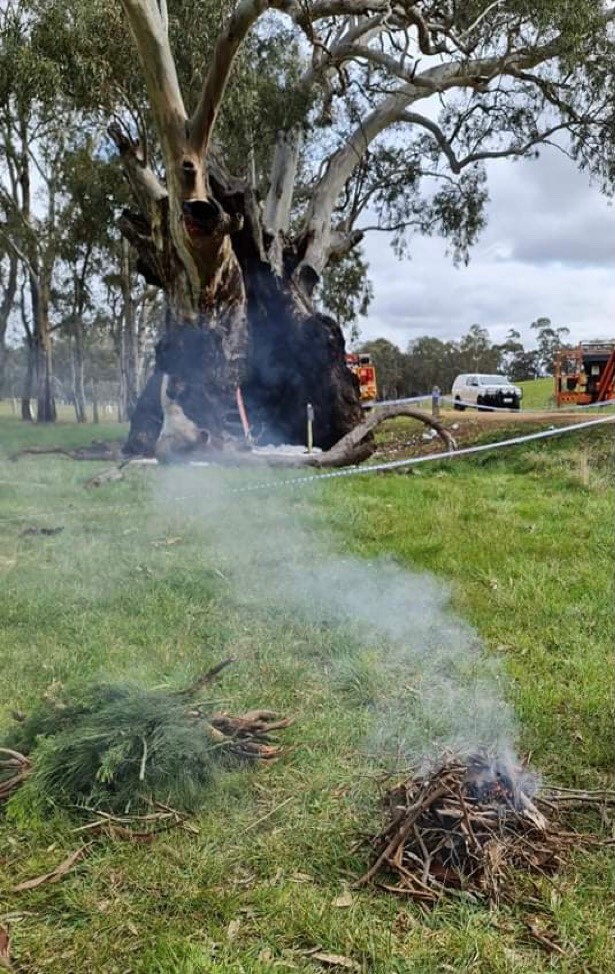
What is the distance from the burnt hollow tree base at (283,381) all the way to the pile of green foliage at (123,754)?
911cm

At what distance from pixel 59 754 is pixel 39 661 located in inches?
42.8

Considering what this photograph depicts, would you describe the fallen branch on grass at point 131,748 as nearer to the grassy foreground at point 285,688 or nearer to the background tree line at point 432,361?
the grassy foreground at point 285,688

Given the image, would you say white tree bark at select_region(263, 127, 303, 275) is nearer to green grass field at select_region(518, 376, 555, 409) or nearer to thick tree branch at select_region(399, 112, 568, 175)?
thick tree branch at select_region(399, 112, 568, 175)

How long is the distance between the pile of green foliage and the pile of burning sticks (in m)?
0.62

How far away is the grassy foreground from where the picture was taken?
1.75 meters

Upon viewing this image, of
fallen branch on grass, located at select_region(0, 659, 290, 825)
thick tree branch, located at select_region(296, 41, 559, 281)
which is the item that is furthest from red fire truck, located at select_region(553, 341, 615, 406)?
fallen branch on grass, located at select_region(0, 659, 290, 825)

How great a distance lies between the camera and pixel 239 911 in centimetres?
184

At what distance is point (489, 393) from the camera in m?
19.5


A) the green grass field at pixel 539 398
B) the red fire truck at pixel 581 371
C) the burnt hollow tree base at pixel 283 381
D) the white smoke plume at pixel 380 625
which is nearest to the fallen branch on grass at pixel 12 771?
the white smoke plume at pixel 380 625

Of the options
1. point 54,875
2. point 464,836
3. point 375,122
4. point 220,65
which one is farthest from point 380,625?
point 375,122

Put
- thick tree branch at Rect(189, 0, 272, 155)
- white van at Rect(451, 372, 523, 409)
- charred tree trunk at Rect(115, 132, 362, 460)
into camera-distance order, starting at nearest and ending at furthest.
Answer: thick tree branch at Rect(189, 0, 272, 155) → charred tree trunk at Rect(115, 132, 362, 460) → white van at Rect(451, 372, 523, 409)

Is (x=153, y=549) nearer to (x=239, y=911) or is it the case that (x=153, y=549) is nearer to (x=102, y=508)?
(x=102, y=508)

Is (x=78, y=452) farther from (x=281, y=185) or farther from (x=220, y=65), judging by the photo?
(x=220, y=65)

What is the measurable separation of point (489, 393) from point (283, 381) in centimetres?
773
